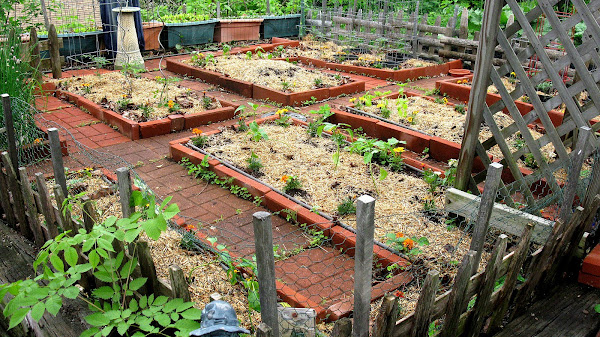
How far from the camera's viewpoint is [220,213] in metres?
5.30

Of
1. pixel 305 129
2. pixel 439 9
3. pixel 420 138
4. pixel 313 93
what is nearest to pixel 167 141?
pixel 305 129

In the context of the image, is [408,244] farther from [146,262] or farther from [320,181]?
[146,262]

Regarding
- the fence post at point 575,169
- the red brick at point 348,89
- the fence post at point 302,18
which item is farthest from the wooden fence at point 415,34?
the fence post at point 575,169

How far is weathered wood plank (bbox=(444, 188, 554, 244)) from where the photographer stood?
14.3 ft

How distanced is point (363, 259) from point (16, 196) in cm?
311

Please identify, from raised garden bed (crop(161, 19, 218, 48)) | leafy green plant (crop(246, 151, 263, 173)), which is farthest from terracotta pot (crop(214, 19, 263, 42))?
leafy green plant (crop(246, 151, 263, 173))

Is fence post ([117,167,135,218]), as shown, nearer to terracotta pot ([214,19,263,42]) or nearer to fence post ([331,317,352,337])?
fence post ([331,317,352,337])

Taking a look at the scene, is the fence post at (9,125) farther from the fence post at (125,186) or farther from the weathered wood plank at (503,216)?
the weathered wood plank at (503,216)

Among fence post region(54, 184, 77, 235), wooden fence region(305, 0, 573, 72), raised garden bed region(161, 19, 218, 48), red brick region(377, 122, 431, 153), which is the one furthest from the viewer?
raised garden bed region(161, 19, 218, 48)

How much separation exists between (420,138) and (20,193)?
463 centimetres

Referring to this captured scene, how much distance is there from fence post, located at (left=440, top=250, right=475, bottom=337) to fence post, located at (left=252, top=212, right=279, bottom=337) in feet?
3.51

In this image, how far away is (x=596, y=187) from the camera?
4105 millimetres

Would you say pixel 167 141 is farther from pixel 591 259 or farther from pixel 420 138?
pixel 591 259

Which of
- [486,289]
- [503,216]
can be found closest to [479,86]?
[503,216]
